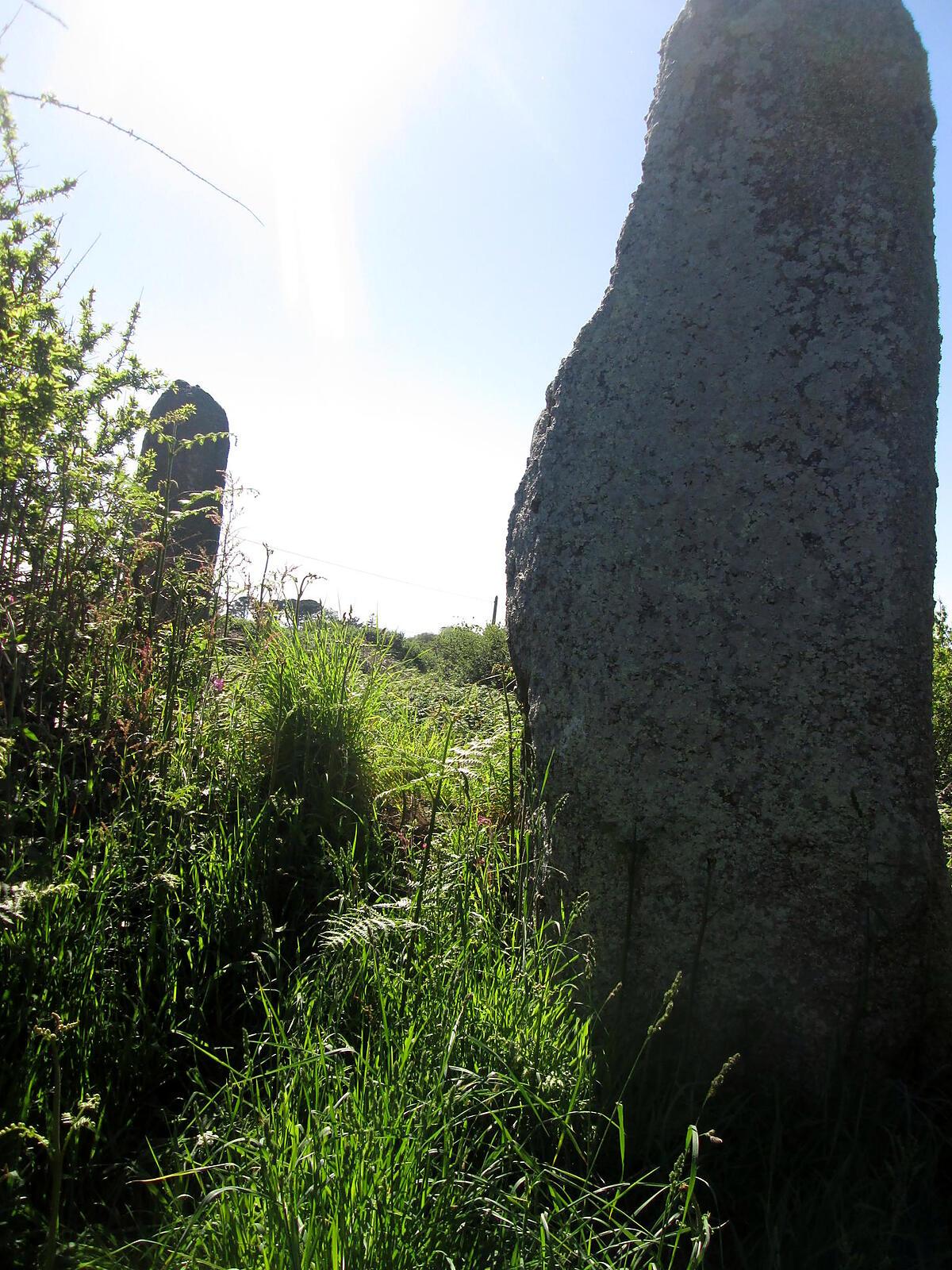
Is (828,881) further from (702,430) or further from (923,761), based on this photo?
(702,430)

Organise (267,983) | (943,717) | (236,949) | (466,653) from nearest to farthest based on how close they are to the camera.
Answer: (267,983)
(236,949)
(943,717)
(466,653)

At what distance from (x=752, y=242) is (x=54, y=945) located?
2.52 meters

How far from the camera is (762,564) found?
2.17 m

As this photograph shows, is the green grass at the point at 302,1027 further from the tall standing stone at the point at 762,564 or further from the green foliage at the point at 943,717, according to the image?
the green foliage at the point at 943,717

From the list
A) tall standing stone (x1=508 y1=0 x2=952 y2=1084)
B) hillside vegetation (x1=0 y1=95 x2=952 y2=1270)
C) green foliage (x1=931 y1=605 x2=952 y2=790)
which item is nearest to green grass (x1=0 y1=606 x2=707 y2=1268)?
hillside vegetation (x1=0 y1=95 x2=952 y2=1270)

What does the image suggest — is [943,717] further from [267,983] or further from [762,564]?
[267,983]

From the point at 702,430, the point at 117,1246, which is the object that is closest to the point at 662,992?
the point at 117,1246

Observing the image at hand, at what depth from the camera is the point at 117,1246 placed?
5.31ft

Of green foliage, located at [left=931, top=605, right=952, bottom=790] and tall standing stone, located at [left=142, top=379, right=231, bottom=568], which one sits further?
tall standing stone, located at [left=142, top=379, right=231, bottom=568]

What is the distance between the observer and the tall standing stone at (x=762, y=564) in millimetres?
2092

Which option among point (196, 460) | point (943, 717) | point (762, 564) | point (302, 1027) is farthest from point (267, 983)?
point (196, 460)

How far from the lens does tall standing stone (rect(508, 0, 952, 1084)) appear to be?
209cm

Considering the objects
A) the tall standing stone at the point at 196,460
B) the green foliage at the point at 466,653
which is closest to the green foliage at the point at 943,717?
the green foliage at the point at 466,653

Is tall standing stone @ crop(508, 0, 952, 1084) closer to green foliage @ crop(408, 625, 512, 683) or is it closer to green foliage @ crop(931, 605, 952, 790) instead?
green foliage @ crop(931, 605, 952, 790)
